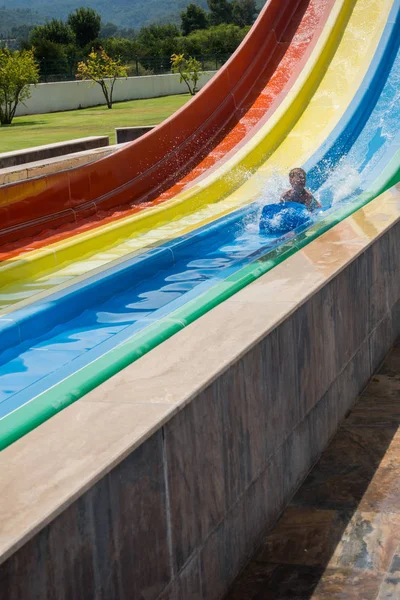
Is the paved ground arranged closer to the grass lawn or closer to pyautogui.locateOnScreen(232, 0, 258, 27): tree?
the grass lawn

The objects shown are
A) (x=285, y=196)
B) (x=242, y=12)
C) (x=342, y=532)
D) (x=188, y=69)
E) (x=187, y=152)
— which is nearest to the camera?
(x=342, y=532)

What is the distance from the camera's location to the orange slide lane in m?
7.56

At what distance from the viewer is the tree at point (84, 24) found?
5831 cm

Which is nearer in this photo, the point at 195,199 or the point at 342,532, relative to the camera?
the point at 342,532

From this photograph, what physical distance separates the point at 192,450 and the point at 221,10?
7954 centimetres

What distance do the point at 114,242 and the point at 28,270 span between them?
3.69ft

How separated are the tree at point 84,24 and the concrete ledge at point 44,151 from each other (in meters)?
49.0

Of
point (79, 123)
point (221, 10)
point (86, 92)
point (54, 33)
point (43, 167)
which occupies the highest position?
point (221, 10)

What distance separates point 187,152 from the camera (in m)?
9.51

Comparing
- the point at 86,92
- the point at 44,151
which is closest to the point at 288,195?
the point at 44,151

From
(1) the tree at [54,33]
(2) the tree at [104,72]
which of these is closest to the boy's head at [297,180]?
(2) the tree at [104,72]

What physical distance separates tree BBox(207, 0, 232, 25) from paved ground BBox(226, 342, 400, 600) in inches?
2985

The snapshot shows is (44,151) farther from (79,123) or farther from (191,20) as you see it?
(191,20)

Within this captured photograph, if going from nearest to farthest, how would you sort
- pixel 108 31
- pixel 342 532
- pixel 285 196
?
1. pixel 342 532
2. pixel 285 196
3. pixel 108 31
